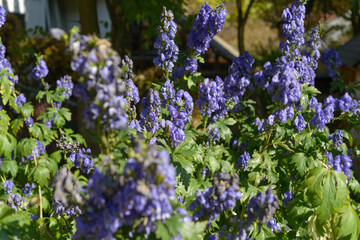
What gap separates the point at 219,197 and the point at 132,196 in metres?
0.62

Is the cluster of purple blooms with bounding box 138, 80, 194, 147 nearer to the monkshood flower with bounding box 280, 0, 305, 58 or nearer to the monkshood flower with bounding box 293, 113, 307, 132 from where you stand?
the monkshood flower with bounding box 293, 113, 307, 132

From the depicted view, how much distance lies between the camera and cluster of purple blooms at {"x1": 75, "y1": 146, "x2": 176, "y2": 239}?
1.56 m

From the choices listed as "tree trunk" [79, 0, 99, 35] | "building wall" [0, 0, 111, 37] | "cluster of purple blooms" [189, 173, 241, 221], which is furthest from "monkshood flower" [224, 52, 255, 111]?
"building wall" [0, 0, 111, 37]

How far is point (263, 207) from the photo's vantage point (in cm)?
203

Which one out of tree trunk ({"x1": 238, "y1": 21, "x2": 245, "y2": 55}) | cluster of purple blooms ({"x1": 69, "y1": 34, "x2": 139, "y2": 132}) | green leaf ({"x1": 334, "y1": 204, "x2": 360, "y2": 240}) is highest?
tree trunk ({"x1": 238, "y1": 21, "x2": 245, "y2": 55})

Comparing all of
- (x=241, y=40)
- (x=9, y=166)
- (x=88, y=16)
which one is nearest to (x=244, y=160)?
(x=9, y=166)

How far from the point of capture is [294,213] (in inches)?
131

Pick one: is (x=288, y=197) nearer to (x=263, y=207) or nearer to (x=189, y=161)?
(x=189, y=161)

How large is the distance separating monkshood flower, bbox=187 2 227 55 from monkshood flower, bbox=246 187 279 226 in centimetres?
186

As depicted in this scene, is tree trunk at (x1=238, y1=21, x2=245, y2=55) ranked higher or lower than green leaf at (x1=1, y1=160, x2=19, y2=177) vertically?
higher

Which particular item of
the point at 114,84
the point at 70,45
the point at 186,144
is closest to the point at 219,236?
the point at 186,144

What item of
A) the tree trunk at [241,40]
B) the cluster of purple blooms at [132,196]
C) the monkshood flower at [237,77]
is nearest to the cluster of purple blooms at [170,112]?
the monkshood flower at [237,77]

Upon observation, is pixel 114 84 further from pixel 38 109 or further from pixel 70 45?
pixel 38 109

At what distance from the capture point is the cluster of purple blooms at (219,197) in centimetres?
202
